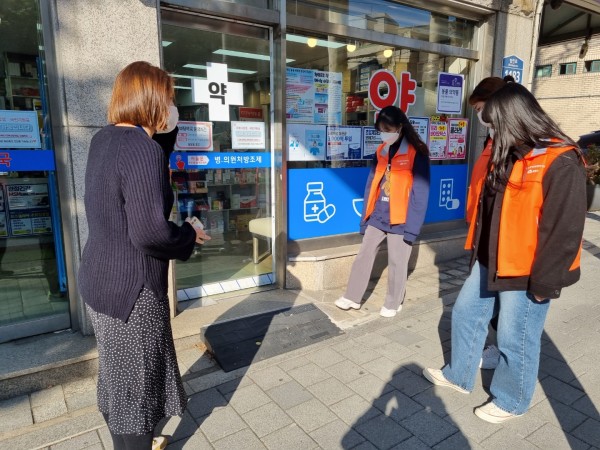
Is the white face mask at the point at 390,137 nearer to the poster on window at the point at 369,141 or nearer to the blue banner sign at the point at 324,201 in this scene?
the blue banner sign at the point at 324,201

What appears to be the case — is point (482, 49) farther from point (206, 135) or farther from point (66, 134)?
point (66, 134)

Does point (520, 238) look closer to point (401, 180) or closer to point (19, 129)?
point (401, 180)

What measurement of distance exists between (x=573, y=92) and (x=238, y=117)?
2413cm

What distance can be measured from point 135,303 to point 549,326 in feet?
12.0

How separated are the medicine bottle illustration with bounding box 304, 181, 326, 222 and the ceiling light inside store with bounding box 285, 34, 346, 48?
1467 millimetres

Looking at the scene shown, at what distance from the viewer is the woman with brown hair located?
172 cm

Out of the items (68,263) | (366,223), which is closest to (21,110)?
(68,263)

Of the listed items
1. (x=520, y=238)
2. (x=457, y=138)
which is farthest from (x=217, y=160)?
(x=457, y=138)

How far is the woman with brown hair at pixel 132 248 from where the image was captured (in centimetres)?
172

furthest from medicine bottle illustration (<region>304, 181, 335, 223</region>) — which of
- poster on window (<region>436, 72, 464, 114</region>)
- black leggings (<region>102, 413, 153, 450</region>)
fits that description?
black leggings (<region>102, 413, 153, 450</region>)

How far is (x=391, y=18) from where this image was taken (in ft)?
17.0

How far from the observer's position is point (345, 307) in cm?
417

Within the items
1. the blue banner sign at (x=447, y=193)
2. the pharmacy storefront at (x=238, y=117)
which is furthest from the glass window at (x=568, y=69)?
the blue banner sign at (x=447, y=193)

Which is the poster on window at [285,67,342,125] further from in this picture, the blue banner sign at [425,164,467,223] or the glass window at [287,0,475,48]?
the blue banner sign at [425,164,467,223]
